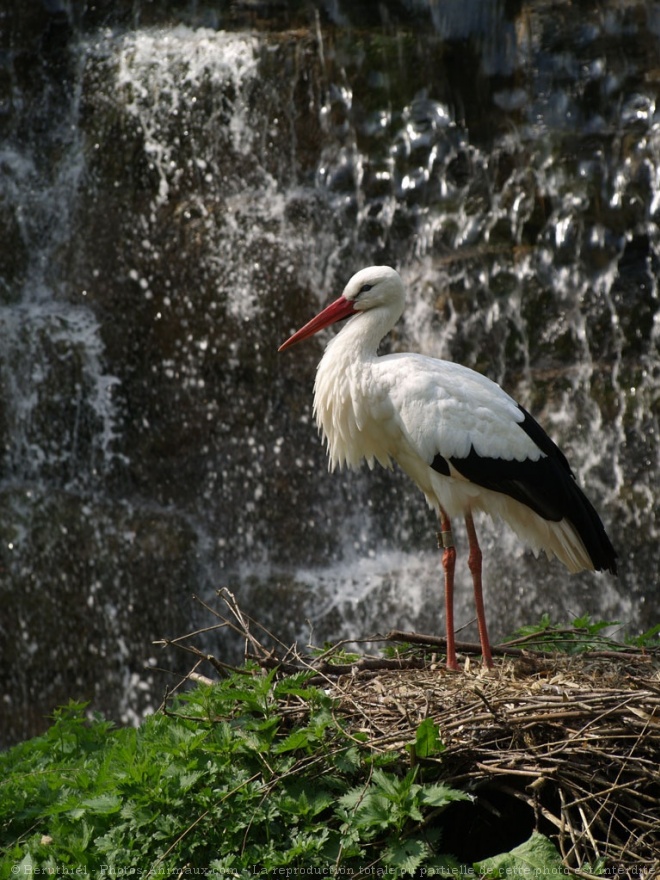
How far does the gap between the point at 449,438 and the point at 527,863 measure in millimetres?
1947

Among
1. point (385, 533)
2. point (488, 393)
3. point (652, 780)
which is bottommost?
point (385, 533)

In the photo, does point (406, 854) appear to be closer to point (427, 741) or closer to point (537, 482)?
point (427, 741)

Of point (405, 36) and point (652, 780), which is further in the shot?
point (405, 36)

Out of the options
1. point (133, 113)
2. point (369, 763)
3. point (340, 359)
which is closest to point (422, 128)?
point (133, 113)

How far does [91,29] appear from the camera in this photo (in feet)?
30.3

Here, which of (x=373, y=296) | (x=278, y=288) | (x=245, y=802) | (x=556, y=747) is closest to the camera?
(x=245, y=802)

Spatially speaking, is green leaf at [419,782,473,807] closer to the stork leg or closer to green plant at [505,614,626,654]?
the stork leg

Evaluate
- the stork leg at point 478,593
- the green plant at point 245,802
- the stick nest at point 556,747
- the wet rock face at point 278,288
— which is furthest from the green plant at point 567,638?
the wet rock face at point 278,288

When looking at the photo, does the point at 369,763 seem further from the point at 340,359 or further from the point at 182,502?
the point at 182,502

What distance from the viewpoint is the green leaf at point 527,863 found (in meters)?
3.29

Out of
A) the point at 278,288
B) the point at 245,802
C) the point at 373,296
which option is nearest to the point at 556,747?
the point at 245,802

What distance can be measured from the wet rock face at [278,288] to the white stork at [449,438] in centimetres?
293

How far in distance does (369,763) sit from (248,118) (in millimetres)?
6421

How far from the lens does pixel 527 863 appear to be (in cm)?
333
